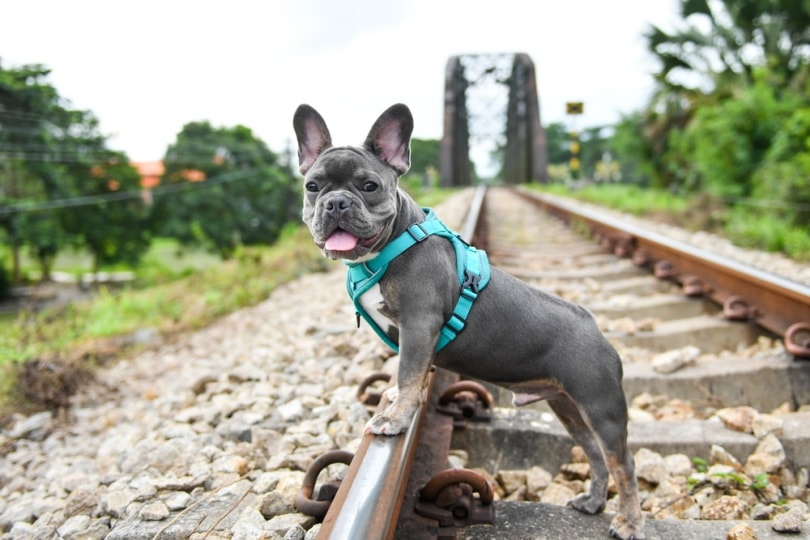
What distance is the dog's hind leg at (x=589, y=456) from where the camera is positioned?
2.00 metres

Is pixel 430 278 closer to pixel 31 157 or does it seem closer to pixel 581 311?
pixel 581 311

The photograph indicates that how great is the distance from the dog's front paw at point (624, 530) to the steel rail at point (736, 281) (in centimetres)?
212

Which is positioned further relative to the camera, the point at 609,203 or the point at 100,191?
the point at 100,191

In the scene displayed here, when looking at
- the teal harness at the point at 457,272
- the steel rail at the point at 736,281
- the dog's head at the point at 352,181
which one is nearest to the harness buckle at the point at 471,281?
the teal harness at the point at 457,272

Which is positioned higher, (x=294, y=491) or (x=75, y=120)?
(x=75, y=120)

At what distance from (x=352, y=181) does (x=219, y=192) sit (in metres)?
42.4

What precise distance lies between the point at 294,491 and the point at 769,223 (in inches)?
302

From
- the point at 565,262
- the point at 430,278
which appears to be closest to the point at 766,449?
the point at 430,278

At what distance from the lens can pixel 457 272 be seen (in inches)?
73.9

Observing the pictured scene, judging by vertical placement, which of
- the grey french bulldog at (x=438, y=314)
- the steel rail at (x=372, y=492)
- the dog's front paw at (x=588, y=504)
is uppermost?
the grey french bulldog at (x=438, y=314)

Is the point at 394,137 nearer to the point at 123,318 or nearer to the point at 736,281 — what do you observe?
the point at 736,281

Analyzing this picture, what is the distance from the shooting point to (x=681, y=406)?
3014 mm

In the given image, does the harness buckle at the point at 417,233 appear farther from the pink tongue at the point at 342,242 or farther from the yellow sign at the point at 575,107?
the yellow sign at the point at 575,107

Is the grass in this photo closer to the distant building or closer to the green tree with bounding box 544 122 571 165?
the distant building
